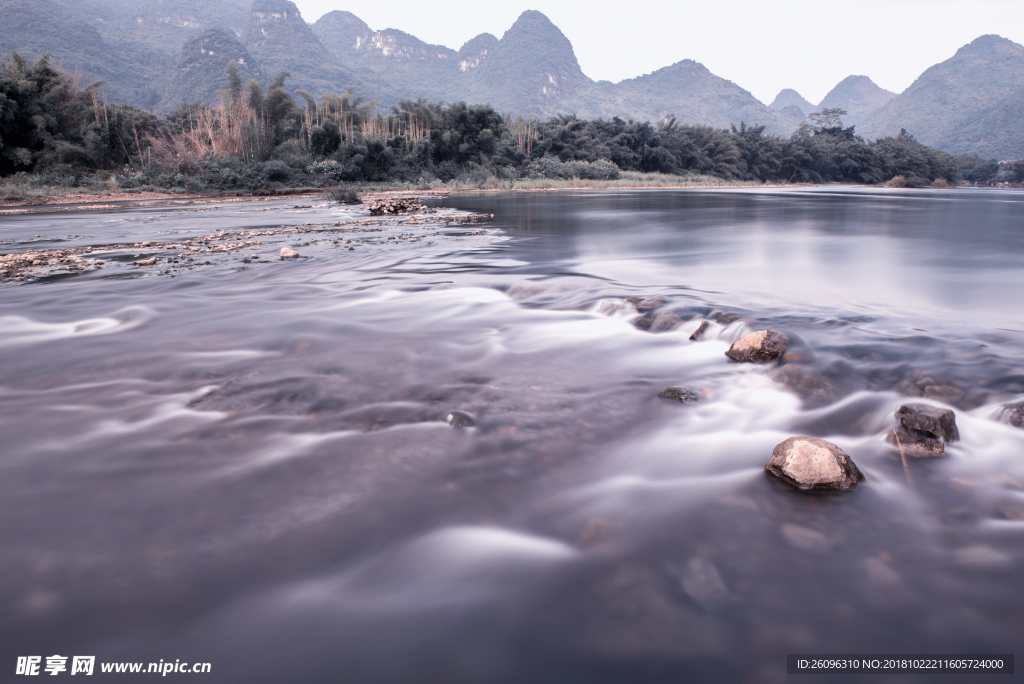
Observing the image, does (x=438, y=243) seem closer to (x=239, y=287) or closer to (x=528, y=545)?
(x=239, y=287)

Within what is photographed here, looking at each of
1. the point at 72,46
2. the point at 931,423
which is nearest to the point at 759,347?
the point at 931,423

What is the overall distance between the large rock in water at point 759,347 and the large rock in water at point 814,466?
3.85ft

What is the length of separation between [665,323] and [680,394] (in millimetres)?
1316

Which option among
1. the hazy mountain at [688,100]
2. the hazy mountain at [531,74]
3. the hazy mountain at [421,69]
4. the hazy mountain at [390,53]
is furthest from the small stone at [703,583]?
the hazy mountain at [390,53]

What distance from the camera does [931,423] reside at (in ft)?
6.89

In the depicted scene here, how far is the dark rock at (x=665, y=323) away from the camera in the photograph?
3.82 metres

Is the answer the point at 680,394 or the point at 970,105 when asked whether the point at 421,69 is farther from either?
the point at 680,394

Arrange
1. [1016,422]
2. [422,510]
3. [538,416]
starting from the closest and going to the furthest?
[422,510]
[1016,422]
[538,416]

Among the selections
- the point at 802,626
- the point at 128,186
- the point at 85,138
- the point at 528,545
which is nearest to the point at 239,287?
the point at 528,545

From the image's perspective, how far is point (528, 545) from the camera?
1611 millimetres

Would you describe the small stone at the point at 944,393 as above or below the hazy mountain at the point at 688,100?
below

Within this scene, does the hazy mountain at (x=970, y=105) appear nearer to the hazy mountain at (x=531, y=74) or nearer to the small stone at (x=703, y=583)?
the hazy mountain at (x=531, y=74)

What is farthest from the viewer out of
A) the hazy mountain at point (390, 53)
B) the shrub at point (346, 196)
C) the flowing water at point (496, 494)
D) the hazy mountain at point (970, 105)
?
the hazy mountain at point (390, 53)

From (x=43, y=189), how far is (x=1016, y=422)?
87.6ft
